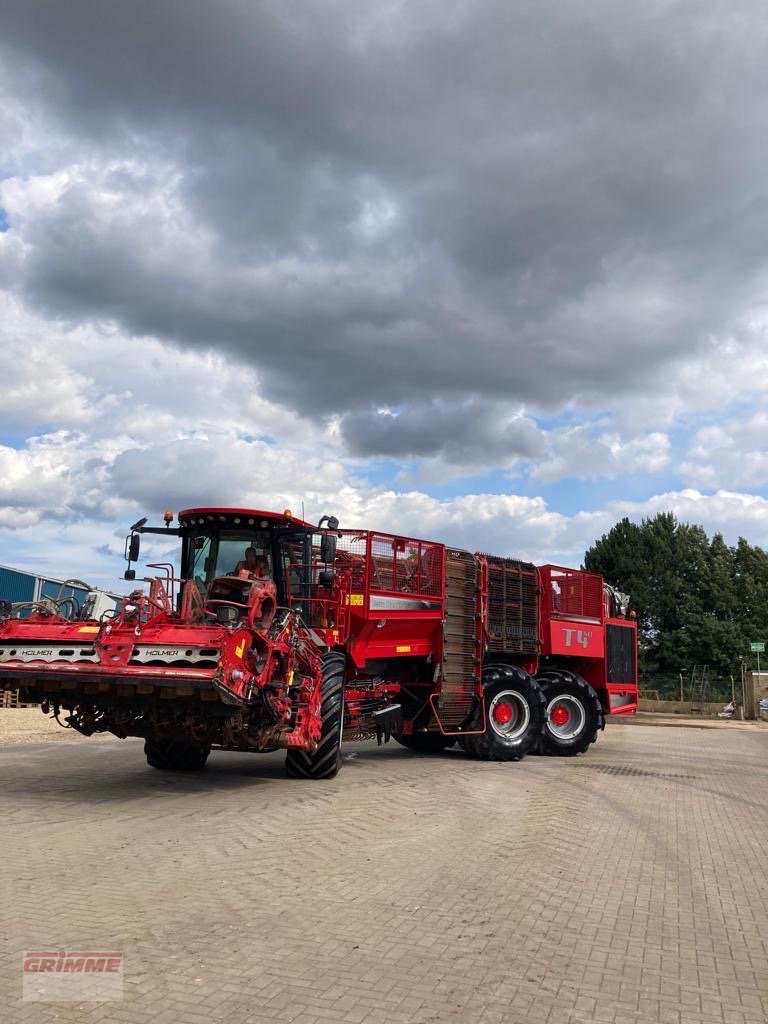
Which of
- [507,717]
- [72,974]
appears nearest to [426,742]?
[507,717]

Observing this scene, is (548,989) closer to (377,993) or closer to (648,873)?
(377,993)

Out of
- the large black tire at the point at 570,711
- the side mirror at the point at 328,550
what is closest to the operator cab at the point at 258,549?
the side mirror at the point at 328,550

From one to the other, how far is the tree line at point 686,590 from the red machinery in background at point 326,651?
33.2 m

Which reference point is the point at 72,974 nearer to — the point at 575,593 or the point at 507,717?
the point at 507,717

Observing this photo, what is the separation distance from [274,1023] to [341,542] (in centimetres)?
800

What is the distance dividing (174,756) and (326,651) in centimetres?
252

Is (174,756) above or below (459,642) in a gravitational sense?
below

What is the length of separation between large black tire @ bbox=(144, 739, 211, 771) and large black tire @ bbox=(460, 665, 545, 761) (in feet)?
13.9

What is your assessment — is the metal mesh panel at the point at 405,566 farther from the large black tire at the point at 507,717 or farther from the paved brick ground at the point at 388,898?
the paved brick ground at the point at 388,898

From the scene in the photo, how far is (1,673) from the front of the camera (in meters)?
8.16

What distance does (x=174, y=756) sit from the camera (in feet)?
36.2

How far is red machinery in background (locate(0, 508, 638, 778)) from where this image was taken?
818 centimetres

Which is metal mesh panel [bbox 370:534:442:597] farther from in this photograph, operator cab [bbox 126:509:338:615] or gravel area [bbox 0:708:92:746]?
gravel area [bbox 0:708:92:746]

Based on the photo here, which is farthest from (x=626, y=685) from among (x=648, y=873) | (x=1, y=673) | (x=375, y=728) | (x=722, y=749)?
(x=1, y=673)
